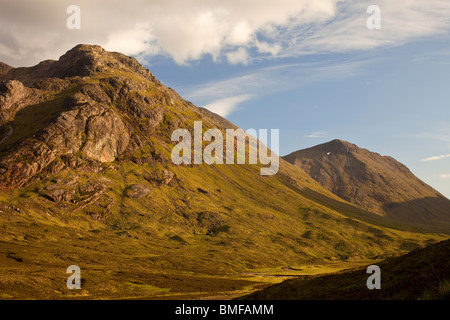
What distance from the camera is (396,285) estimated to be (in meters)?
40.1

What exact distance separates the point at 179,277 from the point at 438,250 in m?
123

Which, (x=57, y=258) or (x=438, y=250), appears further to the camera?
(x=57, y=258)

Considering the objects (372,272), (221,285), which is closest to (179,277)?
(221,285)

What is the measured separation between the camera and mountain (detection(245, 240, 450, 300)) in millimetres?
34219

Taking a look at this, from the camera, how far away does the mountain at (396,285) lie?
1347 inches
